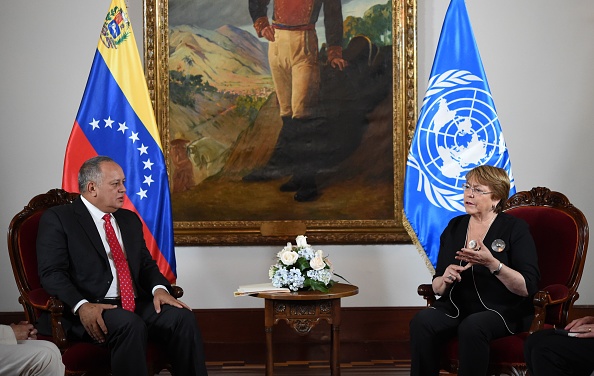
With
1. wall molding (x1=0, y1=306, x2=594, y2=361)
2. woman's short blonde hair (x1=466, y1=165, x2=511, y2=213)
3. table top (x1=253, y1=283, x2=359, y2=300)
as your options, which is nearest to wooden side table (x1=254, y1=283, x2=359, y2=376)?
table top (x1=253, y1=283, x2=359, y2=300)

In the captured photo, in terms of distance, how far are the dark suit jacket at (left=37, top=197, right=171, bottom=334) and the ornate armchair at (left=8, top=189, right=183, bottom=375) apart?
0.36ft

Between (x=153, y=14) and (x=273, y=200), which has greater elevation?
(x=153, y=14)

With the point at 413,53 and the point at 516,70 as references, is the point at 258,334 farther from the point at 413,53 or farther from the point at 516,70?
the point at 516,70

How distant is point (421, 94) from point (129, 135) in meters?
2.45

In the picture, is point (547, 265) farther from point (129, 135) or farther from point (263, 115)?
point (129, 135)

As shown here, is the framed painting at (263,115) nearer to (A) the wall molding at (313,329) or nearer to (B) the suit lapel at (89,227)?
(A) the wall molding at (313,329)

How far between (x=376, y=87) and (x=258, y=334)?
228cm

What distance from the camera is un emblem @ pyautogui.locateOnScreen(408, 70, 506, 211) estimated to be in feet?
16.8

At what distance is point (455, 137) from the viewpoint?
515cm

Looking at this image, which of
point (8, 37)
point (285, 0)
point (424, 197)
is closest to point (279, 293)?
point (424, 197)

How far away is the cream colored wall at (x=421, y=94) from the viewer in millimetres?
6039

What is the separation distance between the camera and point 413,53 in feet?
19.9

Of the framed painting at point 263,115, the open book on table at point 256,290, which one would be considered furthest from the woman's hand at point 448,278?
the framed painting at point 263,115

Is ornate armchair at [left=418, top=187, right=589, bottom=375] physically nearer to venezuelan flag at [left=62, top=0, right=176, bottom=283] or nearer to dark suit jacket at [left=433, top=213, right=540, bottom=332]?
dark suit jacket at [left=433, top=213, right=540, bottom=332]
